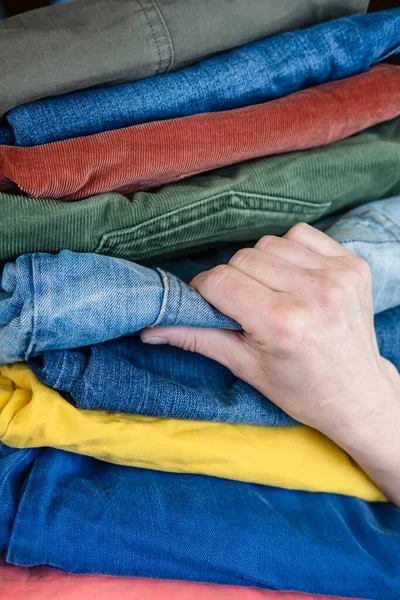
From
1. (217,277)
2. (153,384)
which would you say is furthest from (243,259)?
(153,384)

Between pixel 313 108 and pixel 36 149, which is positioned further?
pixel 313 108

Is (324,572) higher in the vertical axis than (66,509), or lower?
lower

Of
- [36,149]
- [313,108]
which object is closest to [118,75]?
[36,149]

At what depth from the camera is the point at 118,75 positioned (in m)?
0.55

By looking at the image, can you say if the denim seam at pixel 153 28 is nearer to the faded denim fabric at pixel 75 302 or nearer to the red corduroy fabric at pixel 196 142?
the red corduroy fabric at pixel 196 142

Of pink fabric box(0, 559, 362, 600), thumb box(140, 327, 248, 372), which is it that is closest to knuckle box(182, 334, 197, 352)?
thumb box(140, 327, 248, 372)

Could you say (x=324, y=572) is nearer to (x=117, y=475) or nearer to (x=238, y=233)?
(x=117, y=475)

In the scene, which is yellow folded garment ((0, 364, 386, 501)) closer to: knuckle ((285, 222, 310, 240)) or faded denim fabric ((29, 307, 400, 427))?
faded denim fabric ((29, 307, 400, 427))

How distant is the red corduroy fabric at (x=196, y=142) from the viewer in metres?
0.49

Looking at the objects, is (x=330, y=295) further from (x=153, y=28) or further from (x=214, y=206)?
(x=153, y=28)

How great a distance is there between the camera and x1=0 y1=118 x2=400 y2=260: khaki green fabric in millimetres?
498

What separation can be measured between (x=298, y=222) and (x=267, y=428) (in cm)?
25

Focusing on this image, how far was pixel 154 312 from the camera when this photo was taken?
1.66 ft

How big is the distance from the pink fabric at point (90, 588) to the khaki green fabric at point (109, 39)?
1.37ft
